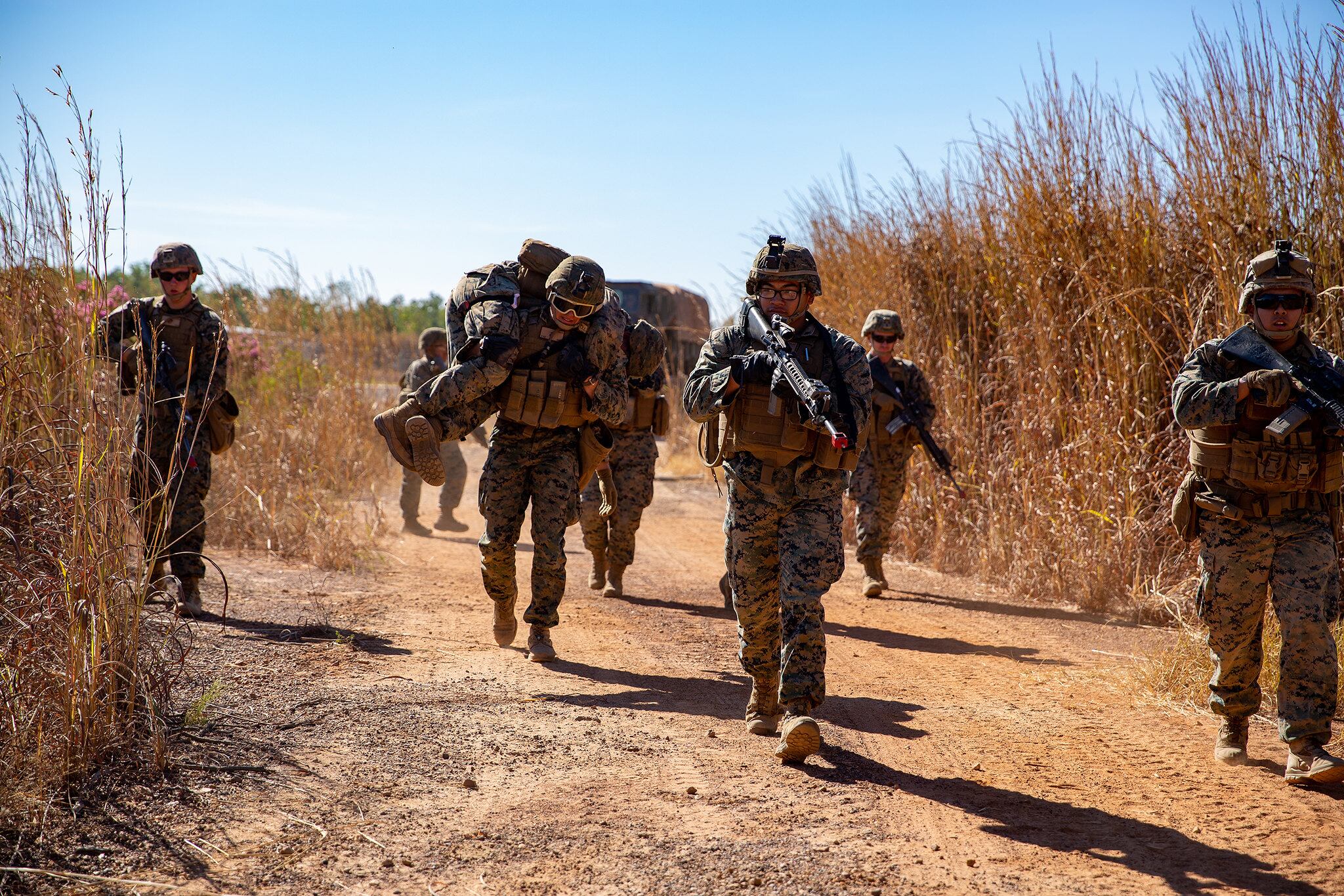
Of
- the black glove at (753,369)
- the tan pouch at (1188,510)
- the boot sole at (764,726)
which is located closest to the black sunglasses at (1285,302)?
the tan pouch at (1188,510)

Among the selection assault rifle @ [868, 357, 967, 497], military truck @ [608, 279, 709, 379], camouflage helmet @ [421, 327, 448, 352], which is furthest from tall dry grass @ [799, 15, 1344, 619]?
military truck @ [608, 279, 709, 379]

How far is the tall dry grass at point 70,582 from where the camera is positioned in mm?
3188

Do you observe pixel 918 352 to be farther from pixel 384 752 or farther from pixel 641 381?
pixel 384 752

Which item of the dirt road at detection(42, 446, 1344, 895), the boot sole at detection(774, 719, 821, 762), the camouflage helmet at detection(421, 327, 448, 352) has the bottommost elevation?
the dirt road at detection(42, 446, 1344, 895)

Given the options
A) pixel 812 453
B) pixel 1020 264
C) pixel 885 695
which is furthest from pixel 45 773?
pixel 1020 264

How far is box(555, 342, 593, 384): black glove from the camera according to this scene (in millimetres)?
5059

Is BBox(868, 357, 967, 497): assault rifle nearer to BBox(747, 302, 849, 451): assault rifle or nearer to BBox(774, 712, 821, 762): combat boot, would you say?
BBox(747, 302, 849, 451): assault rifle

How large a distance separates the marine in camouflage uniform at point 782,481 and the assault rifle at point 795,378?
0.04m

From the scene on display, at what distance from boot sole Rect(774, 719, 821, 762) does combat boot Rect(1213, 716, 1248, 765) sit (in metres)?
1.54

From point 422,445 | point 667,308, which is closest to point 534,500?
point 422,445

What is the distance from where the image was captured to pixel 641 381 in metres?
6.75

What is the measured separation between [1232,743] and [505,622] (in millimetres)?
3239

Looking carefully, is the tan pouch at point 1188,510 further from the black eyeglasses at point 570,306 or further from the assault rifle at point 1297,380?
the black eyeglasses at point 570,306

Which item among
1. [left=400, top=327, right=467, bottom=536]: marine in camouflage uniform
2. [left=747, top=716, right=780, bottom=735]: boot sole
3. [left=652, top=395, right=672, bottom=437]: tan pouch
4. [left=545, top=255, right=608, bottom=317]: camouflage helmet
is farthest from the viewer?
[left=400, top=327, right=467, bottom=536]: marine in camouflage uniform
